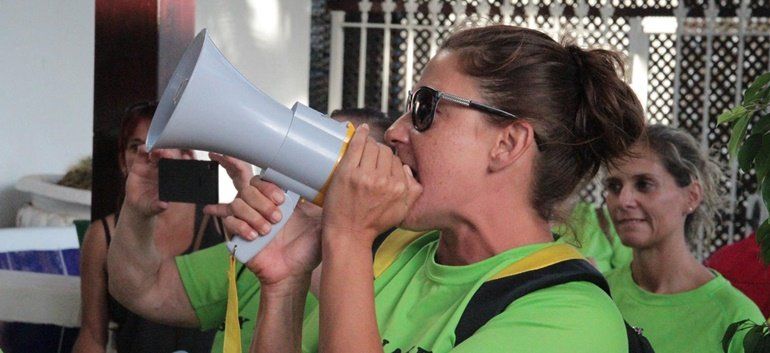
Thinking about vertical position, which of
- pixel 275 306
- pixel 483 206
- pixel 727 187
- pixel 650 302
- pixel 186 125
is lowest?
pixel 727 187

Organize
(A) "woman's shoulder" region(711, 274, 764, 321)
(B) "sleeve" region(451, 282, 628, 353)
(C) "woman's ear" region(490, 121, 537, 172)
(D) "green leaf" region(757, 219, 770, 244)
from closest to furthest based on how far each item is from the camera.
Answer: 1. (B) "sleeve" region(451, 282, 628, 353)
2. (C) "woman's ear" region(490, 121, 537, 172)
3. (D) "green leaf" region(757, 219, 770, 244)
4. (A) "woman's shoulder" region(711, 274, 764, 321)

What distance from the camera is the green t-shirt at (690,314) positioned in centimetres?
319

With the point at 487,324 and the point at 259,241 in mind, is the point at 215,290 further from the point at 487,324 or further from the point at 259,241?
the point at 487,324

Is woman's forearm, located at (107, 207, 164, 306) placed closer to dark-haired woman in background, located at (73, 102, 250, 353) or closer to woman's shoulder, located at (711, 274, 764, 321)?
dark-haired woman in background, located at (73, 102, 250, 353)

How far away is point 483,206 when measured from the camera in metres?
1.99

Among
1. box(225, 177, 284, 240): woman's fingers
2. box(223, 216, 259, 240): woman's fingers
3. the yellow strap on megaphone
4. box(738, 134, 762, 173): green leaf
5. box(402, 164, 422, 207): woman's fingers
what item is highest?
box(738, 134, 762, 173): green leaf

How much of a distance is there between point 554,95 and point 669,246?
1.82 meters

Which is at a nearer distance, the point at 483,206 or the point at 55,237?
the point at 483,206

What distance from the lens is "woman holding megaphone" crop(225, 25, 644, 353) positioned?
1810 millimetres

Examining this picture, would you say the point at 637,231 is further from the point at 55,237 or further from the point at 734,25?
the point at 734,25

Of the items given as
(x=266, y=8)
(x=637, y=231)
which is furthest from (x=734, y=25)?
(x=637, y=231)

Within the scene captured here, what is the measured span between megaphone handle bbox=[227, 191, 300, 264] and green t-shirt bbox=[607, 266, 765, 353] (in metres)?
1.53

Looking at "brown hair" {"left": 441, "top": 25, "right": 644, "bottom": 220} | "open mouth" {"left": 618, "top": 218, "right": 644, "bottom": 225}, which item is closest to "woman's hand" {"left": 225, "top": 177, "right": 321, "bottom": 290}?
"brown hair" {"left": 441, "top": 25, "right": 644, "bottom": 220}

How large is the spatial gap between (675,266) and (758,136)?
1.54 m
